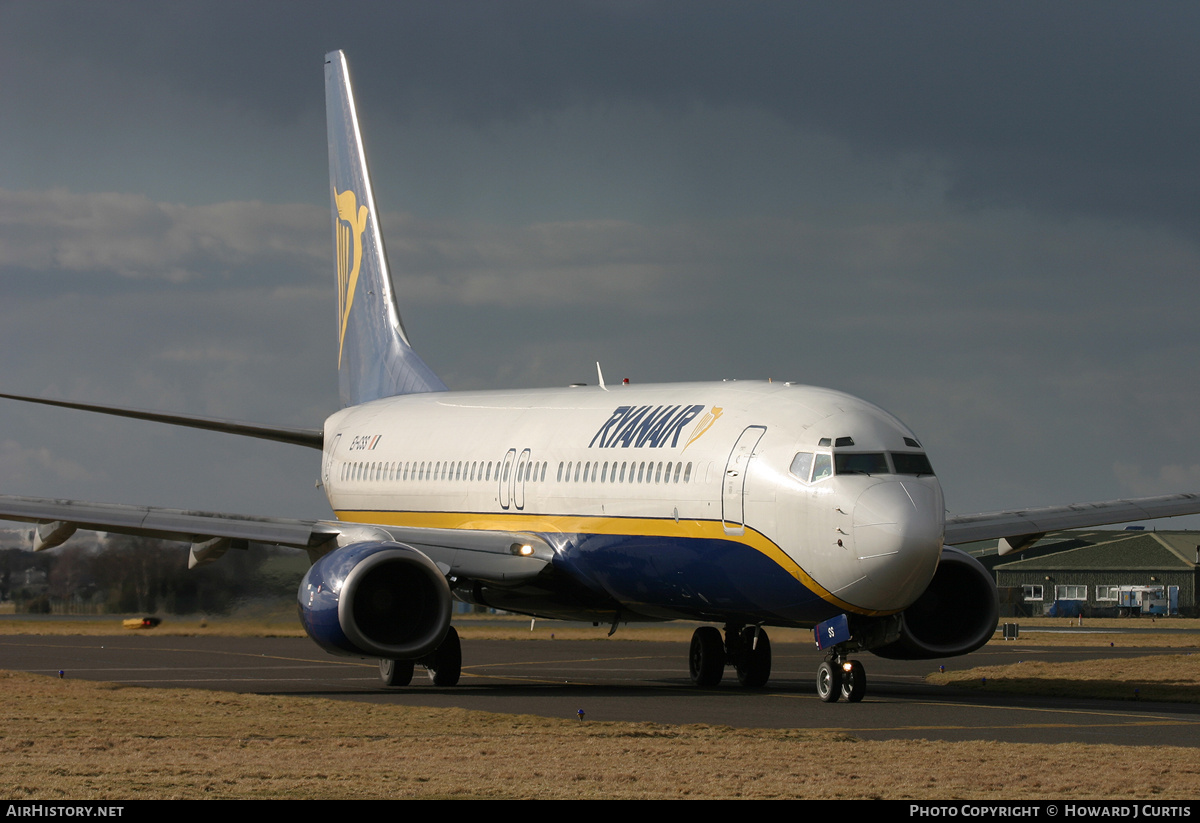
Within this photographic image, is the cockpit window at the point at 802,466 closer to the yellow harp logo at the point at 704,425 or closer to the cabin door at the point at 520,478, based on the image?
the yellow harp logo at the point at 704,425

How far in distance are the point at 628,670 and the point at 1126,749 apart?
557 inches

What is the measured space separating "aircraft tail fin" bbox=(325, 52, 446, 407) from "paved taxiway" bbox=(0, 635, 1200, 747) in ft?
19.8

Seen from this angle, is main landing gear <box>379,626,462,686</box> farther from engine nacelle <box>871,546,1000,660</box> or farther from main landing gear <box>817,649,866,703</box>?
engine nacelle <box>871,546,1000,660</box>

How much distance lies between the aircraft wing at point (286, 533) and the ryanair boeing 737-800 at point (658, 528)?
0.11ft

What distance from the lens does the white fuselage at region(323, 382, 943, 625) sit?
17.9 m

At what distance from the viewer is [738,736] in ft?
50.2

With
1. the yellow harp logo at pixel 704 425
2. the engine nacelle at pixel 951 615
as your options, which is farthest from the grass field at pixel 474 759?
the engine nacelle at pixel 951 615

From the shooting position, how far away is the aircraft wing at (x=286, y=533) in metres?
22.7

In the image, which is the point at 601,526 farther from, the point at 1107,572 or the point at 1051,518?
the point at 1107,572

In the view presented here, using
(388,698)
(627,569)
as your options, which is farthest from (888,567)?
(388,698)

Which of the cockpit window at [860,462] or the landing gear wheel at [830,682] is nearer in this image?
the cockpit window at [860,462]

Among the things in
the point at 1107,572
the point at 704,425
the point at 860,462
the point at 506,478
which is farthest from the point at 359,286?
the point at 1107,572

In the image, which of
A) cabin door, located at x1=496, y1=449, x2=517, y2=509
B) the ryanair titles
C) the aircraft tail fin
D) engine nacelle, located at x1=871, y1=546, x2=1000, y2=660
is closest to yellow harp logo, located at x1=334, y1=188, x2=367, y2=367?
the aircraft tail fin

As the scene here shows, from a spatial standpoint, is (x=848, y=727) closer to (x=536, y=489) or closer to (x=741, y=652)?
(x=741, y=652)
